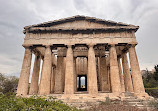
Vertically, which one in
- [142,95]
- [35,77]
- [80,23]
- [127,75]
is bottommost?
[142,95]

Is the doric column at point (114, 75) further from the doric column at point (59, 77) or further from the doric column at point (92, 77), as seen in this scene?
the doric column at point (59, 77)

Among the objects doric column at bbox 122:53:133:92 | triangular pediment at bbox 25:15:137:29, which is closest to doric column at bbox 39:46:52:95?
triangular pediment at bbox 25:15:137:29

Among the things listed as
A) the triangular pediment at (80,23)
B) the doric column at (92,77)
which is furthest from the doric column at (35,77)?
the doric column at (92,77)

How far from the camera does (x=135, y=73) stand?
1503cm

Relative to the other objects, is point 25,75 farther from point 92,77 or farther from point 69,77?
point 92,77

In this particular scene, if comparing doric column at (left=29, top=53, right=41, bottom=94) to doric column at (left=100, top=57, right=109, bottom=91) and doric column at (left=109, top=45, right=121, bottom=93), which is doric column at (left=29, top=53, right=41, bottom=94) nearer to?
doric column at (left=100, top=57, right=109, bottom=91)

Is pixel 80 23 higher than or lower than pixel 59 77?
higher

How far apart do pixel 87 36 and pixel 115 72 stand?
6.52 m

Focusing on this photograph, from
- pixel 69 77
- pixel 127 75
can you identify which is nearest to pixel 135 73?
pixel 127 75

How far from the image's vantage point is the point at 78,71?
2456 centimetres

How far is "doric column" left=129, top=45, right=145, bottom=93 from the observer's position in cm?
1429

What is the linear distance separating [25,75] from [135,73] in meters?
15.2

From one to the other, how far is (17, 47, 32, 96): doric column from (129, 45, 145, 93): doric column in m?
14.6

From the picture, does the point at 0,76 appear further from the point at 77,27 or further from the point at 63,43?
the point at 77,27
